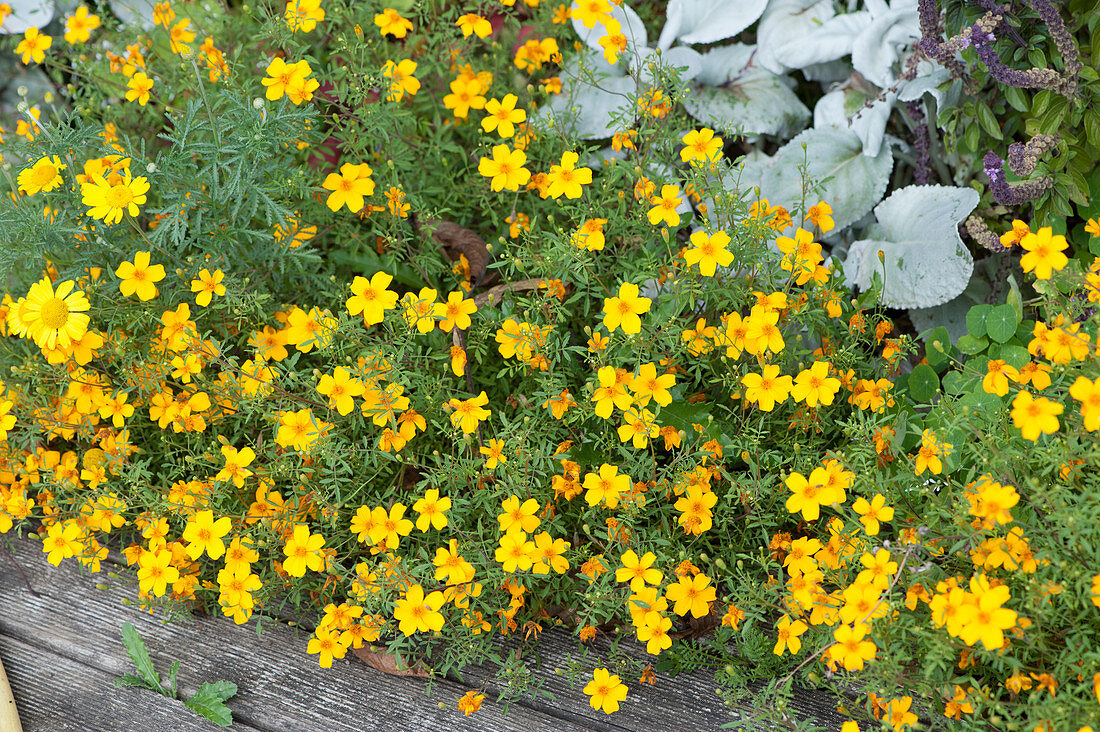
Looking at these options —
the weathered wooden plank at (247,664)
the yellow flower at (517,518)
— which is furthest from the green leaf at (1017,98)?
the weathered wooden plank at (247,664)

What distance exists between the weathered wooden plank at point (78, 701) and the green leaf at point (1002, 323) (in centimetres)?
183

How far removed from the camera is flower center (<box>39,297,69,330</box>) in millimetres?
1637

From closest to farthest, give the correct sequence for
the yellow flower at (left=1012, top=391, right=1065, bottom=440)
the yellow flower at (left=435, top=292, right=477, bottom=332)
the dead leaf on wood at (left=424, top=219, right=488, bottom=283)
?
the yellow flower at (left=1012, top=391, right=1065, bottom=440)
the yellow flower at (left=435, top=292, right=477, bottom=332)
the dead leaf on wood at (left=424, top=219, right=488, bottom=283)

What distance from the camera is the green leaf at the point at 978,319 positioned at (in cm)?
194

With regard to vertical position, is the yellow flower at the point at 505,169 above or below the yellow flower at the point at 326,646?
above

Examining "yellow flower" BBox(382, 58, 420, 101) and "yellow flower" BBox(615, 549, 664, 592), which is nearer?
"yellow flower" BBox(615, 549, 664, 592)

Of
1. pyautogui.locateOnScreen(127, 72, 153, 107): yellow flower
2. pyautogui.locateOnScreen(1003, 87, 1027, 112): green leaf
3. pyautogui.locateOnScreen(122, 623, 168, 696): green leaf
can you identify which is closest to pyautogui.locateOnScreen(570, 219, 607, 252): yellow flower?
pyautogui.locateOnScreen(1003, 87, 1027, 112): green leaf

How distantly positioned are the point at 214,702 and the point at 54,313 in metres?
0.85

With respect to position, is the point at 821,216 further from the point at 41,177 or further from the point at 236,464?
the point at 41,177

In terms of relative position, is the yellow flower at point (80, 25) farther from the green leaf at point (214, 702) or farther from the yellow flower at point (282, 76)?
the green leaf at point (214, 702)

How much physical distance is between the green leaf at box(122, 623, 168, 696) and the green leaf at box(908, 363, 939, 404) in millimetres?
1800

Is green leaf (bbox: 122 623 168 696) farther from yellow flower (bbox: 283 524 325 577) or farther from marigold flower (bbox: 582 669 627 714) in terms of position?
marigold flower (bbox: 582 669 627 714)

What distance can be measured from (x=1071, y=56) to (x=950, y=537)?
120 cm

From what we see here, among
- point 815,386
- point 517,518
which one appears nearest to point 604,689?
point 517,518
